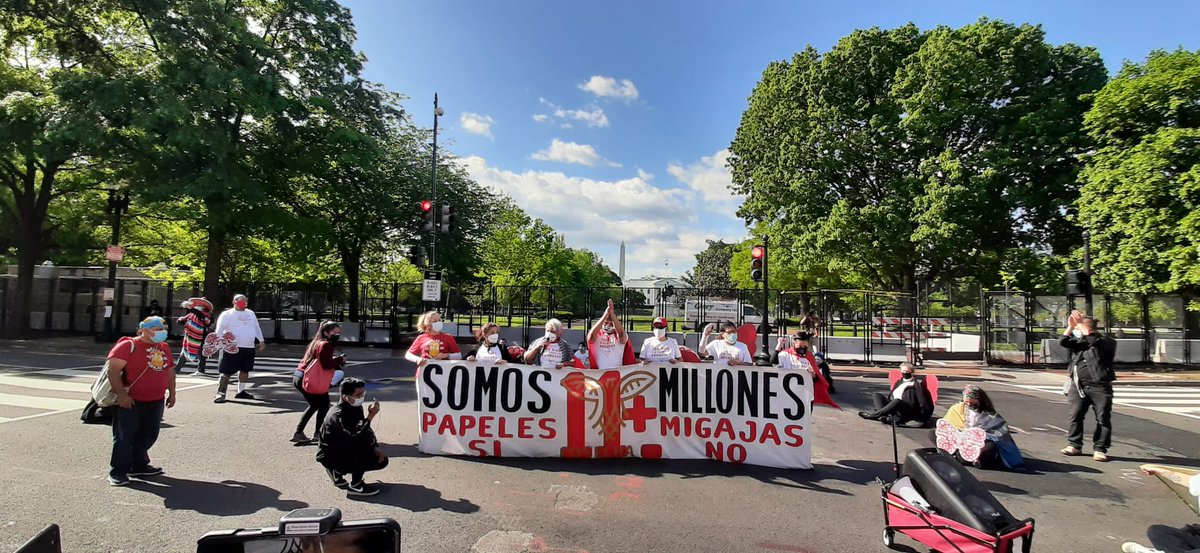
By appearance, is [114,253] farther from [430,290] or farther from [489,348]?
[489,348]

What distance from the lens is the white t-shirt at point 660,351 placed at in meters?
7.66

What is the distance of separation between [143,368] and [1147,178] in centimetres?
2605

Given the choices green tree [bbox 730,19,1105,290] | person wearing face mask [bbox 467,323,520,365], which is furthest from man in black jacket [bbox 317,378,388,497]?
green tree [bbox 730,19,1105,290]

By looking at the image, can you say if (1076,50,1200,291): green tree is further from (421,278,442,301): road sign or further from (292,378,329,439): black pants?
(292,378,329,439): black pants

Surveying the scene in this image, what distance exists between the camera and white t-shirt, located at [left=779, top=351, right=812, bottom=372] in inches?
354

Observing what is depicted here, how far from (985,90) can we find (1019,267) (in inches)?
302

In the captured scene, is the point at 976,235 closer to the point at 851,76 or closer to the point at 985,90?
the point at 985,90

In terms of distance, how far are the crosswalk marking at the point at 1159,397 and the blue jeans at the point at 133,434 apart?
1502 cm

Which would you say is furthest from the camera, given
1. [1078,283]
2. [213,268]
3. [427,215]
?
[213,268]

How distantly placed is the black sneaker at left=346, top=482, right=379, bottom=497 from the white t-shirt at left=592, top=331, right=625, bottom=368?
3.06m

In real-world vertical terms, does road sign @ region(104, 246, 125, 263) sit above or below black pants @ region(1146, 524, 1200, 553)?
above

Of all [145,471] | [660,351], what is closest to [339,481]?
[145,471]

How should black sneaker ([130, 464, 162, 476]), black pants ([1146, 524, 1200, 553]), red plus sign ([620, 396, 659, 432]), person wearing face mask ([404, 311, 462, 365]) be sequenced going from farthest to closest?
person wearing face mask ([404, 311, 462, 365]), red plus sign ([620, 396, 659, 432]), black sneaker ([130, 464, 162, 476]), black pants ([1146, 524, 1200, 553])

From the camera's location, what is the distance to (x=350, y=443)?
5125 mm
